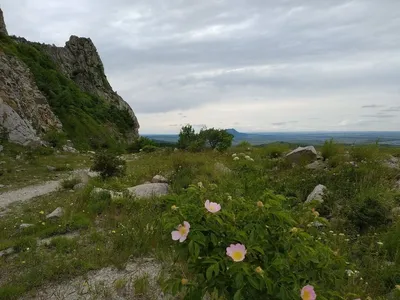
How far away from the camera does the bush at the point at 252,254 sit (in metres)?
2.27

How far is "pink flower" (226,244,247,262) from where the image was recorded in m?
2.25

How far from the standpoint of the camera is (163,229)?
297cm

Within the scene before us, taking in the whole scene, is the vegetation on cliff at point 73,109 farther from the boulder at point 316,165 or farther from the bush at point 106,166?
the boulder at point 316,165

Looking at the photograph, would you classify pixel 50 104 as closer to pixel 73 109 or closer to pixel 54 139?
pixel 73 109

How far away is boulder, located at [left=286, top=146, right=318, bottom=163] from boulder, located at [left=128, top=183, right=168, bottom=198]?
13.5 ft

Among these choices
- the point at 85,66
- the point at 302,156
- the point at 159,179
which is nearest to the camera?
the point at 159,179

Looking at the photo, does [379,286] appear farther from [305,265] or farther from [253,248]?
[253,248]

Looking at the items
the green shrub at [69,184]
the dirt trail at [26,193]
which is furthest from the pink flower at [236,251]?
the green shrub at [69,184]

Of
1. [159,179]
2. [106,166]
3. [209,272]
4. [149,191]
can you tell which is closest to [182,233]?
[209,272]

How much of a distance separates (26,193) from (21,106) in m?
15.2

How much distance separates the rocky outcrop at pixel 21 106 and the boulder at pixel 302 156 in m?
15.6

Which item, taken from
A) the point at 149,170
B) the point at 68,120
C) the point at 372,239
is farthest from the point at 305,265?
the point at 68,120

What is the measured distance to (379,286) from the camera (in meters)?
4.19

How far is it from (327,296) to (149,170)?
8.92 m
